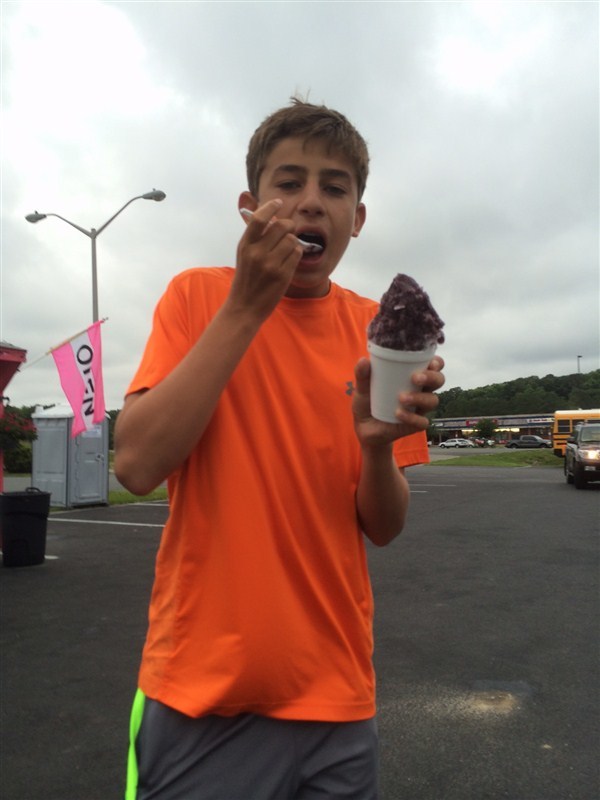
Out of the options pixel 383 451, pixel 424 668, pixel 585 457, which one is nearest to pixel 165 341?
pixel 383 451

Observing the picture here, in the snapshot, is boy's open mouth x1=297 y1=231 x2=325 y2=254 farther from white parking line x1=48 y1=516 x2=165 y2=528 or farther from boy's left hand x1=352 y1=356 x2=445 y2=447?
white parking line x1=48 y1=516 x2=165 y2=528

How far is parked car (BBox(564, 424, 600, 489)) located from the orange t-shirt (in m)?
19.0

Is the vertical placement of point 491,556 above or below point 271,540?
below

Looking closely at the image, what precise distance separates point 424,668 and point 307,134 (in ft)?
13.4

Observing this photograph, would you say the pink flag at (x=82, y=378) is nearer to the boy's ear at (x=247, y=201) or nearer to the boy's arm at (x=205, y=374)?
the boy's ear at (x=247, y=201)

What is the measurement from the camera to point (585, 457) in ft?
62.0

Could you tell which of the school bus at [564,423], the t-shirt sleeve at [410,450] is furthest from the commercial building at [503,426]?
the t-shirt sleeve at [410,450]

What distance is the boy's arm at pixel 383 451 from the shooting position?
1.29m

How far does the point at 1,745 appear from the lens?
3.65 m

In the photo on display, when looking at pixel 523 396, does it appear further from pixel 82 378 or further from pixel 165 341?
pixel 165 341

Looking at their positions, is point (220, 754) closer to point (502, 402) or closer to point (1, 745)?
point (1, 745)

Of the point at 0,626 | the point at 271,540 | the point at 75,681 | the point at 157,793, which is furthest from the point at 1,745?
the point at 271,540

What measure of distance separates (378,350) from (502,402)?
128 metres

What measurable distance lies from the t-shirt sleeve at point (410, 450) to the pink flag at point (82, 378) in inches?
387
